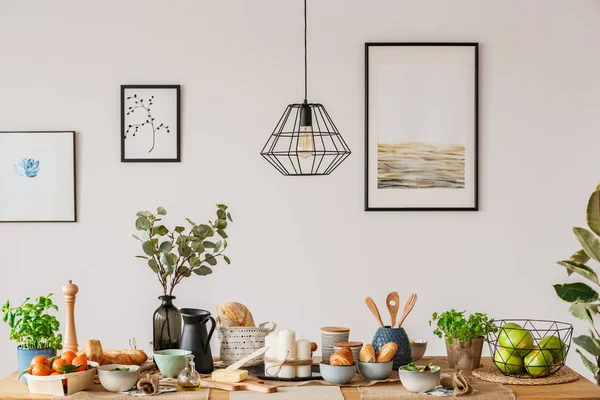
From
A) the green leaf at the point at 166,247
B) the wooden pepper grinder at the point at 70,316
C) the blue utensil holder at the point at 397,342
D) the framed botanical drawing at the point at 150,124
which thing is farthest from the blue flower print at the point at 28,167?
the blue utensil holder at the point at 397,342

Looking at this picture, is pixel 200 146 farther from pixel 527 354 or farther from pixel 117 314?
pixel 527 354

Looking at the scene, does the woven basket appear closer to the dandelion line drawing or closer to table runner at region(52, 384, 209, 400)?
table runner at region(52, 384, 209, 400)

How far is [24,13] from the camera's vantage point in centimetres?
370

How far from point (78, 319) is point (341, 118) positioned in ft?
5.55

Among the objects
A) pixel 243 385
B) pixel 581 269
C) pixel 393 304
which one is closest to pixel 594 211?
pixel 581 269

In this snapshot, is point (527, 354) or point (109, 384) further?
point (527, 354)

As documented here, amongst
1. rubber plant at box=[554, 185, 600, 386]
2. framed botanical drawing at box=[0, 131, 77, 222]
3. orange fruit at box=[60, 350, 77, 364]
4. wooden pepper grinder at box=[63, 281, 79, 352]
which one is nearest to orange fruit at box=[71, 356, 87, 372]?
orange fruit at box=[60, 350, 77, 364]

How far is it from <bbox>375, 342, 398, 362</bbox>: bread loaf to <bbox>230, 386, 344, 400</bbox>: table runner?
7.4 inches

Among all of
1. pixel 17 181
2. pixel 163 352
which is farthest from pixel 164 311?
pixel 17 181

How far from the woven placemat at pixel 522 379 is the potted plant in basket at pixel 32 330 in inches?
56.1

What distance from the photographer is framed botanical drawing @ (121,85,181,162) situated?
3.70 m

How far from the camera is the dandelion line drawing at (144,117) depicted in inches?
145

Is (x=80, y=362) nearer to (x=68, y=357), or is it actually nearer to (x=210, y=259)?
(x=68, y=357)

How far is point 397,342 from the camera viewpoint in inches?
97.9
